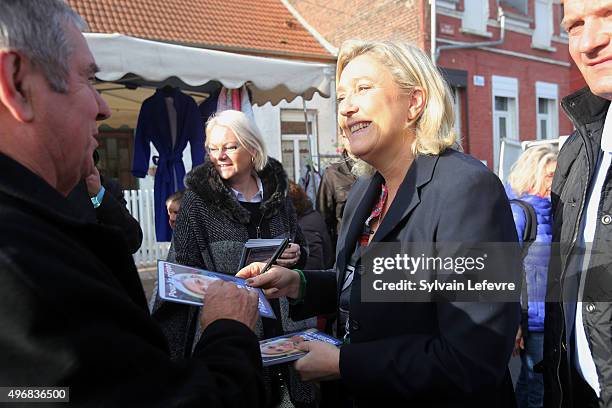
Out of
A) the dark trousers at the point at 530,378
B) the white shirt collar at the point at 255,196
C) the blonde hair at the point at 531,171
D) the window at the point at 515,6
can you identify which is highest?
the window at the point at 515,6

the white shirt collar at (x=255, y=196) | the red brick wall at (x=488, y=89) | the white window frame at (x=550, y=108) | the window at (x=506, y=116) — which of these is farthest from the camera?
the white window frame at (x=550, y=108)

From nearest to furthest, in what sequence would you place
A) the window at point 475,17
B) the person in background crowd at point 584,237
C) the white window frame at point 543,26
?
the person in background crowd at point 584,237 < the window at point 475,17 < the white window frame at point 543,26

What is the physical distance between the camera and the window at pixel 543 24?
51.2 feet

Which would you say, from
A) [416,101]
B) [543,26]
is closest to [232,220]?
[416,101]

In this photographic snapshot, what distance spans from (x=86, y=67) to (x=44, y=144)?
0.69 feet

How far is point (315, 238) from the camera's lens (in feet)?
12.9

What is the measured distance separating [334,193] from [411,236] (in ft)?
12.1

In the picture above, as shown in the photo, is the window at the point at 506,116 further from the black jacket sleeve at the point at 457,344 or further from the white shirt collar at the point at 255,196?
the black jacket sleeve at the point at 457,344

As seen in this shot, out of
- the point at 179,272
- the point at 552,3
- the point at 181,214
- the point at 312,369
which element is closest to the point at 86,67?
the point at 179,272

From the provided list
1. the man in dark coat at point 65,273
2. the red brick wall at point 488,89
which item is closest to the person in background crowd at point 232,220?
the man in dark coat at point 65,273

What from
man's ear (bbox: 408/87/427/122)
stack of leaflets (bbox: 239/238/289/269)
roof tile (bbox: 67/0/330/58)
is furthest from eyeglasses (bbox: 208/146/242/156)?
roof tile (bbox: 67/0/330/58)

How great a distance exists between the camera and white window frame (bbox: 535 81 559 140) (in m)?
16.0

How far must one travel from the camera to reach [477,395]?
1.43m

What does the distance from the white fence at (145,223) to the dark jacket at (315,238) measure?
17.2 ft
